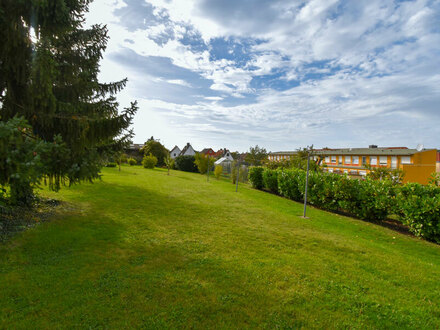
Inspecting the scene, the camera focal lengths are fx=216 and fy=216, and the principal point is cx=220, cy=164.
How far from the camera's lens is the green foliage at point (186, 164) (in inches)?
1318

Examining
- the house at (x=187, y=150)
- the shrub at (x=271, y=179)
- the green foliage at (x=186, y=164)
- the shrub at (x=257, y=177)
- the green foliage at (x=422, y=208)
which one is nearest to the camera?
the green foliage at (x=422, y=208)

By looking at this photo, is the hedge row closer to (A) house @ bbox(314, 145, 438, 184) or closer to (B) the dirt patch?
(B) the dirt patch

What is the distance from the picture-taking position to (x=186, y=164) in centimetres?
3378

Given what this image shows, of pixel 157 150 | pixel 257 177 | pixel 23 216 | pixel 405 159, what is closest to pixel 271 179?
pixel 257 177

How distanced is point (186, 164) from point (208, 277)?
30581 millimetres

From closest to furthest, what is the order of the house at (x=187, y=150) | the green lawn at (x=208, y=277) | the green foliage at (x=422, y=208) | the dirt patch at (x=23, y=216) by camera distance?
the green lawn at (x=208, y=277), the dirt patch at (x=23, y=216), the green foliage at (x=422, y=208), the house at (x=187, y=150)

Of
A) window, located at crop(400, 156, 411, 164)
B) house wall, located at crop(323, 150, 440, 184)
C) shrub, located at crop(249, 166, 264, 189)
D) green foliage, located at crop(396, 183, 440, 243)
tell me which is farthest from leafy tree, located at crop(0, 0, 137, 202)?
window, located at crop(400, 156, 411, 164)

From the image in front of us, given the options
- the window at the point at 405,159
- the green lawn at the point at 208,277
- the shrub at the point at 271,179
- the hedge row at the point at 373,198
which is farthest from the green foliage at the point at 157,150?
the window at the point at 405,159

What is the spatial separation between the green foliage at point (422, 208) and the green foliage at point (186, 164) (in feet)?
92.3

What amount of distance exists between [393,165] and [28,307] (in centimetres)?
4379

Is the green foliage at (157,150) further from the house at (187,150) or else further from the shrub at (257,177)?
the shrub at (257,177)

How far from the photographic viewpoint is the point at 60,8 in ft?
14.6

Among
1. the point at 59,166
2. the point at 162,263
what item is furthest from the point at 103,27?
the point at 162,263

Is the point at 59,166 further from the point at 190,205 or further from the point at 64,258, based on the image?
the point at 190,205
